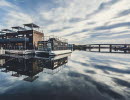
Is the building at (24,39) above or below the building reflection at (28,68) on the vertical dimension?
above

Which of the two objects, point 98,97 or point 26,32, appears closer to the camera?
point 98,97

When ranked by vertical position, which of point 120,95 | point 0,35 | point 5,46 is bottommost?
point 120,95

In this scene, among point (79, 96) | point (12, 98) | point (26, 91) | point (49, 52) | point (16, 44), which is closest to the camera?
point (12, 98)

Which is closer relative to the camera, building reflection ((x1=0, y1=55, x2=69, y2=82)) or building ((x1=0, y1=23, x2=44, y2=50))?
building reflection ((x1=0, y1=55, x2=69, y2=82))

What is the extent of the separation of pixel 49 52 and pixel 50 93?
74.6 feet

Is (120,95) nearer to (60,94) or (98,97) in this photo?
(98,97)

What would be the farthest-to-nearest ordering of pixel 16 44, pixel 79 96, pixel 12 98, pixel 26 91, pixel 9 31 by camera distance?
pixel 9 31
pixel 16 44
pixel 26 91
pixel 79 96
pixel 12 98

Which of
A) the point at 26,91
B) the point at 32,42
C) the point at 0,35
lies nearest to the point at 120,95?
the point at 26,91

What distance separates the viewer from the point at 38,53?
29.3 metres

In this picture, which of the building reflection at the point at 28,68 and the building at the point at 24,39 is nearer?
the building reflection at the point at 28,68

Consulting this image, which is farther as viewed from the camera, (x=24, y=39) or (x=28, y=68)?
(x=24, y=39)

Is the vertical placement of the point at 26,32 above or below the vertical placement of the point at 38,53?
above

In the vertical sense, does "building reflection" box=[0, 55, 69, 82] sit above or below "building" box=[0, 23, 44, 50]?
below

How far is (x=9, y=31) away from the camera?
157ft
